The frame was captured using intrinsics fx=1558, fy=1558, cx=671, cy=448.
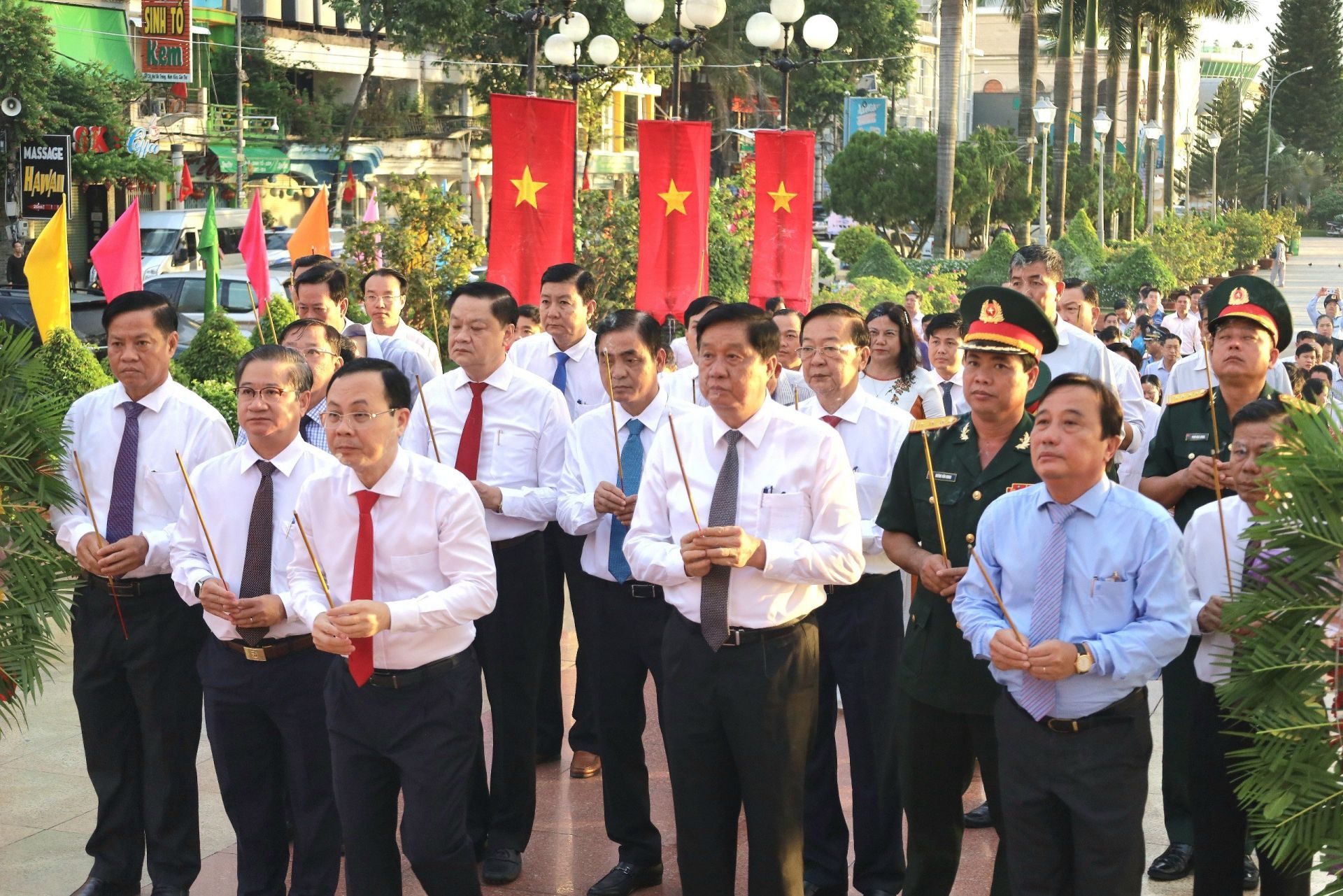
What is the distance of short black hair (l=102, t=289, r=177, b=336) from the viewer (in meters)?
5.13

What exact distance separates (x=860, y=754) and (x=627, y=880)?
882mm

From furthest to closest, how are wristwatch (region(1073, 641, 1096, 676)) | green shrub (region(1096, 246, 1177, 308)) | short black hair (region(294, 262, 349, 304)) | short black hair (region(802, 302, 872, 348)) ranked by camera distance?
green shrub (region(1096, 246, 1177, 308)) < short black hair (region(294, 262, 349, 304)) < short black hair (region(802, 302, 872, 348)) < wristwatch (region(1073, 641, 1096, 676))

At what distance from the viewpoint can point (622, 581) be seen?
17.9 ft

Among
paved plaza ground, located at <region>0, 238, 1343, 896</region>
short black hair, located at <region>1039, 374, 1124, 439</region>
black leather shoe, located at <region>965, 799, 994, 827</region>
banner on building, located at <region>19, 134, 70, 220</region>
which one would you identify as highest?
banner on building, located at <region>19, 134, 70, 220</region>

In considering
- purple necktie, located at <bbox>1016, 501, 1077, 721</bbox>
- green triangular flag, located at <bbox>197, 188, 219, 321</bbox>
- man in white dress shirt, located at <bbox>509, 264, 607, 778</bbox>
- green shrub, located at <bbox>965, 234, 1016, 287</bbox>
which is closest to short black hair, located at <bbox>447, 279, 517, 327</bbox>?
man in white dress shirt, located at <bbox>509, 264, 607, 778</bbox>

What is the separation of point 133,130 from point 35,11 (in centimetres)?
414

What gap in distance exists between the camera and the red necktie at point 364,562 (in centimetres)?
421

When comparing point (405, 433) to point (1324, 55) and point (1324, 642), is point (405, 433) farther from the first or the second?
point (1324, 55)

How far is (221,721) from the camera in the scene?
187 inches

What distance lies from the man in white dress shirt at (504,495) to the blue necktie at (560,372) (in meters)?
0.96

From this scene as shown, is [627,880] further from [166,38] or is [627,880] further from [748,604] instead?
[166,38]

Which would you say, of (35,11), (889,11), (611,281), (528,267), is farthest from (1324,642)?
(889,11)

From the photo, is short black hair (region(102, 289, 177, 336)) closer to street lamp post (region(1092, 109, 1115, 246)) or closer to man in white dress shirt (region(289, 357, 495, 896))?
man in white dress shirt (region(289, 357, 495, 896))

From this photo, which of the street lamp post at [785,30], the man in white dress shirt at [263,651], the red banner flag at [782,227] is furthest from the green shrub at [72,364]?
the street lamp post at [785,30]
